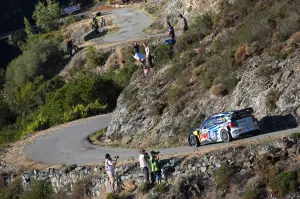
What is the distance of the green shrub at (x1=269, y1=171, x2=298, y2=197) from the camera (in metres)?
19.2

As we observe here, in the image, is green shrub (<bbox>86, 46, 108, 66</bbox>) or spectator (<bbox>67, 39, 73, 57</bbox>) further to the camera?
spectator (<bbox>67, 39, 73, 57</bbox>)

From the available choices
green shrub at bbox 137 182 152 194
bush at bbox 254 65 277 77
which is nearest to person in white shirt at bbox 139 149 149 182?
green shrub at bbox 137 182 152 194

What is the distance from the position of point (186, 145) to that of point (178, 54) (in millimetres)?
9026

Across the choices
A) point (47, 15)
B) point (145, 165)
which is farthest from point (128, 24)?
point (145, 165)

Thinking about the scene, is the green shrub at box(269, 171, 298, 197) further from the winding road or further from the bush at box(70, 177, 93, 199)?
the bush at box(70, 177, 93, 199)

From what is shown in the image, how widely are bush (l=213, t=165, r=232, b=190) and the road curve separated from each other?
2.56m

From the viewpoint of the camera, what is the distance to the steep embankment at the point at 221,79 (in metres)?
26.9

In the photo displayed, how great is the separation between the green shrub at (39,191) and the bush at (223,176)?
9.35 metres

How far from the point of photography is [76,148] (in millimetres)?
34094

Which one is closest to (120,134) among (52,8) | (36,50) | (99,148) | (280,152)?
(99,148)

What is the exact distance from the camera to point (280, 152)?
68.8 ft

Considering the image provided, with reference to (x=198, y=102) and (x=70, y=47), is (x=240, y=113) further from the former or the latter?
(x=70, y=47)

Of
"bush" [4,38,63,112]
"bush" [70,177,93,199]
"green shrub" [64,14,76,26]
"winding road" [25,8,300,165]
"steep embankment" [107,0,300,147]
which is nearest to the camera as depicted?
"bush" [70,177,93,199]

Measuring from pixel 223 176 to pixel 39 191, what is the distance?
10212 millimetres
